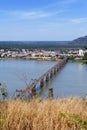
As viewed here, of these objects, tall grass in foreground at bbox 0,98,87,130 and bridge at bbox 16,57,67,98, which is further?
bridge at bbox 16,57,67,98

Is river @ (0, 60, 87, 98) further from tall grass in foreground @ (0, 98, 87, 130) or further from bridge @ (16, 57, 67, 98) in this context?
tall grass in foreground @ (0, 98, 87, 130)

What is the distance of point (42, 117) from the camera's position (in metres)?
3.93

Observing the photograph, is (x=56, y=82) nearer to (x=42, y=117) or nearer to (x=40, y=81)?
(x=40, y=81)

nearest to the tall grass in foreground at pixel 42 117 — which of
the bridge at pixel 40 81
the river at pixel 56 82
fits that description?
the river at pixel 56 82

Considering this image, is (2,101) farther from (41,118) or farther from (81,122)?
(81,122)

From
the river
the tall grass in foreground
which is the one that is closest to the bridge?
the river

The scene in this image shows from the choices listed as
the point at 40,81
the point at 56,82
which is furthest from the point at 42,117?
the point at 56,82

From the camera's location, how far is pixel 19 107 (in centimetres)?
407

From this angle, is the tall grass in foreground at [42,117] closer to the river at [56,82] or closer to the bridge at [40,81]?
the river at [56,82]

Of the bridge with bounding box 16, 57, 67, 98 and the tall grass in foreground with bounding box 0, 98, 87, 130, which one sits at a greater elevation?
the tall grass in foreground with bounding box 0, 98, 87, 130

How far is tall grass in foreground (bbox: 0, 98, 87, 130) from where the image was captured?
3.78 meters

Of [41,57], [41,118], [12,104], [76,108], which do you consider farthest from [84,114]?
[41,57]

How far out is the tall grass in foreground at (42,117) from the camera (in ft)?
12.4

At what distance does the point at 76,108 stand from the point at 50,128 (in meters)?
0.63
